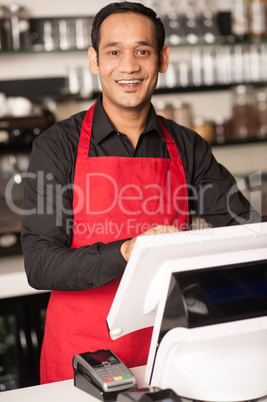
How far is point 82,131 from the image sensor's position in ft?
5.60

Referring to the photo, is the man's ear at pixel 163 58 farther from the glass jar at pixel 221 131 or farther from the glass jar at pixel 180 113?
the glass jar at pixel 221 131

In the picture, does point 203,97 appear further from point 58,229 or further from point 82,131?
point 58,229

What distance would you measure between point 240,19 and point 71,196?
7.58ft

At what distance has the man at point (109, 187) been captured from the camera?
1.52 meters

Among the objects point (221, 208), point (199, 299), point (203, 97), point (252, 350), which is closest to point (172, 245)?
point (199, 299)

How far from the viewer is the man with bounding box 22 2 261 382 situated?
1.52m

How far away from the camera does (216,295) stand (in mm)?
969

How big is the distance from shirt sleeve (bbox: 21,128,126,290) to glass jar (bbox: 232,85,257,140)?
209 cm

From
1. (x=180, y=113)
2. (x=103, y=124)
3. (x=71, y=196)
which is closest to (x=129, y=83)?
(x=103, y=124)

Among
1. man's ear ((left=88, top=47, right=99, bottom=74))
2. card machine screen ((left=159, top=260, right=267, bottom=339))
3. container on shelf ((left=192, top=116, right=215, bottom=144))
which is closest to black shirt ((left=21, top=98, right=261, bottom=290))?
man's ear ((left=88, top=47, right=99, bottom=74))

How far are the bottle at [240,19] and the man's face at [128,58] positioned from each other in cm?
194

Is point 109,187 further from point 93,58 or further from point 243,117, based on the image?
point 243,117

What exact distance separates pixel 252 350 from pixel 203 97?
2843 millimetres

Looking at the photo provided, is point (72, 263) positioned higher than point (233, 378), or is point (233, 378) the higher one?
point (72, 263)
